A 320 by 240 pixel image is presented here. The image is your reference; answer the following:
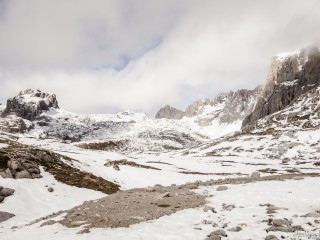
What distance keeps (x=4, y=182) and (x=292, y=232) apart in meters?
34.0

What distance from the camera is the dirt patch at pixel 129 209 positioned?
65.9 ft

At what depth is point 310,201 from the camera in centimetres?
2070

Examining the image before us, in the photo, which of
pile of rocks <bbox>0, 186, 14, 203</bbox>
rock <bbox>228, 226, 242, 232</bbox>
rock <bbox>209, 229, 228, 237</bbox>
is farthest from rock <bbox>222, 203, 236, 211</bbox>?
pile of rocks <bbox>0, 186, 14, 203</bbox>

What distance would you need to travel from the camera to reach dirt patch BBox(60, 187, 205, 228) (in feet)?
65.9

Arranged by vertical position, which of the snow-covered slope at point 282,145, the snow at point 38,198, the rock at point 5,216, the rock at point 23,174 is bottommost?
the rock at point 5,216

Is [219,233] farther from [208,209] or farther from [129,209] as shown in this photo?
[129,209]

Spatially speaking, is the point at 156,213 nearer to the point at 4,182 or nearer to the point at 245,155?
the point at 4,182

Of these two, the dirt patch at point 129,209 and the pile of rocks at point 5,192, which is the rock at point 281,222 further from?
the pile of rocks at point 5,192

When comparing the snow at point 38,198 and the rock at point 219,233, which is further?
the snow at point 38,198

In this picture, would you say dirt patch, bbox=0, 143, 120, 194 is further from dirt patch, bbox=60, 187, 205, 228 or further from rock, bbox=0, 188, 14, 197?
dirt patch, bbox=60, 187, 205, 228

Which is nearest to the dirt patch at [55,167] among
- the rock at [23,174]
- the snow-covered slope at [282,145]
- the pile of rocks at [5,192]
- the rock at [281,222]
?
the rock at [23,174]

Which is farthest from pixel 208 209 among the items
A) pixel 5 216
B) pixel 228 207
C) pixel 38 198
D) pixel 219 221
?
pixel 38 198

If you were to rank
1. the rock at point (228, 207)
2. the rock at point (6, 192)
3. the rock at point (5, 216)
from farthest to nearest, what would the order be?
the rock at point (6, 192)
the rock at point (5, 216)
the rock at point (228, 207)

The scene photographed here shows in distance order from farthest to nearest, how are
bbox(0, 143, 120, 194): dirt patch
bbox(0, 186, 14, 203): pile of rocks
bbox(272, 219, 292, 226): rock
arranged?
bbox(0, 143, 120, 194): dirt patch
bbox(0, 186, 14, 203): pile of rocks
bbox(272, 219, 292, 226): rock
